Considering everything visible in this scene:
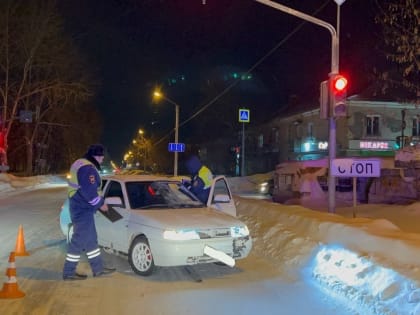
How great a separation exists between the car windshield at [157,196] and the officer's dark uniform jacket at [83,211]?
3.19 feet

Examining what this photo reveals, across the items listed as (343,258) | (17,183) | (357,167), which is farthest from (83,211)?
(17,183)

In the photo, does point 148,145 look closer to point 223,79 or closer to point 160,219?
point 223,79

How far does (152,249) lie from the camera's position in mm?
7781

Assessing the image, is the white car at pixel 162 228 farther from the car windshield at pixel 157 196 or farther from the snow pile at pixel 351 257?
the snow pile at pixel 351 257

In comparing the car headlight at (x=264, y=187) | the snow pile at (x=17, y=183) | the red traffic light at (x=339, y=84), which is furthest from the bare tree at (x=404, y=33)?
the snow pile at (x=17, y=183)

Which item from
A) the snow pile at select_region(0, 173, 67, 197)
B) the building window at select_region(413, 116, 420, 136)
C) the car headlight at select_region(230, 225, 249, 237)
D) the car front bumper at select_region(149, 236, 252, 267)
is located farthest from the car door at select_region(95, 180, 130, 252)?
the building window at select_region(413, 116, 420, 136)

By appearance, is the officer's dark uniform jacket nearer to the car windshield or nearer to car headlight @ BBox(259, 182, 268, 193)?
the car windshield

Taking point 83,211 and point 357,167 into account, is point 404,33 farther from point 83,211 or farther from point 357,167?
point 83,211

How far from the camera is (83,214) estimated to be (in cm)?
789

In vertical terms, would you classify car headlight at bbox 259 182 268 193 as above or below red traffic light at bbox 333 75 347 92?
below

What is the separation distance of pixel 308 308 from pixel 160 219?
262 centimetres

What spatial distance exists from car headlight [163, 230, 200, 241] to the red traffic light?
6.26m

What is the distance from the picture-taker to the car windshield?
29.0 feet

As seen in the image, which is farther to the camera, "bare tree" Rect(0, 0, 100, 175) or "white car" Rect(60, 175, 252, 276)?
"bare tree" Rect(0, 0, 100, 175)
